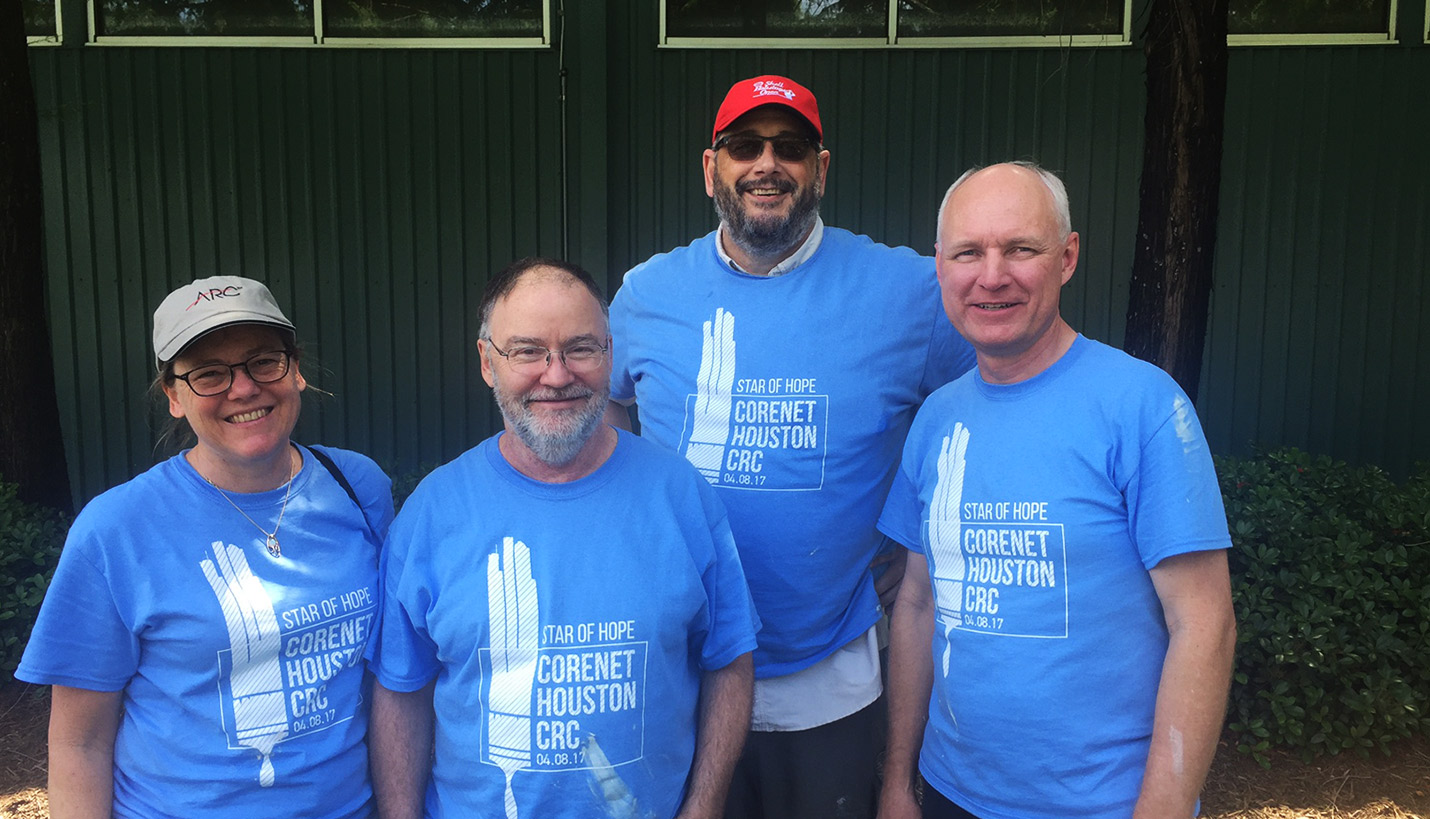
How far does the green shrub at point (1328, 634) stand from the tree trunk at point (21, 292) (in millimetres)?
5776

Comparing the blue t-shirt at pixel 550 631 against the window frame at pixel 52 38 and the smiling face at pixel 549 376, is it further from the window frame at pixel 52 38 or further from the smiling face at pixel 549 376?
the window frame at pixel 52 38

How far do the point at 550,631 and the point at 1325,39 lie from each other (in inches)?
274

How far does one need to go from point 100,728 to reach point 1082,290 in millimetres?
6288

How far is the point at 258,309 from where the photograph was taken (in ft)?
6.24

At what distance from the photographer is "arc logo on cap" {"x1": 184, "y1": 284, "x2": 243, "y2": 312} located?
1885mm

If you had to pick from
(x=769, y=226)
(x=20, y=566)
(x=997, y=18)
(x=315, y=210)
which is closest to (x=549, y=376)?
(x=769, y=226)

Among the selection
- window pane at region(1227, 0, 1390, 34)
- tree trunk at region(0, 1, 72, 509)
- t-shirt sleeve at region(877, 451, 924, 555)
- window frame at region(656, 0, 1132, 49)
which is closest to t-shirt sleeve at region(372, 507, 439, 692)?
t-shirt sleeve at region(877, 451, 924, 555)

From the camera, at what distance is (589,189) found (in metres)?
6.40

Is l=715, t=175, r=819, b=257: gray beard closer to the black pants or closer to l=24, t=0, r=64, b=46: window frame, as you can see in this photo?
the black pants

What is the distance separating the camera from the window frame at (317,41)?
635cm

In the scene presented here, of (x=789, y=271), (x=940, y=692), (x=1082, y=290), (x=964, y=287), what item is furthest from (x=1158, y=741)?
(x=1082, y=290)

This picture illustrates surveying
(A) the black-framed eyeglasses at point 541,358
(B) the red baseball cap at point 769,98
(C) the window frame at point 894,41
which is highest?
(C) the window frame at point 894,41

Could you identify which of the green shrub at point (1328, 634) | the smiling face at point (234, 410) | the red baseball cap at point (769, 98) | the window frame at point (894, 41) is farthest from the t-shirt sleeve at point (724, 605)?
the window frame at point (894, 41)

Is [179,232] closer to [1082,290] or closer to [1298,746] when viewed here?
[1082,290]
